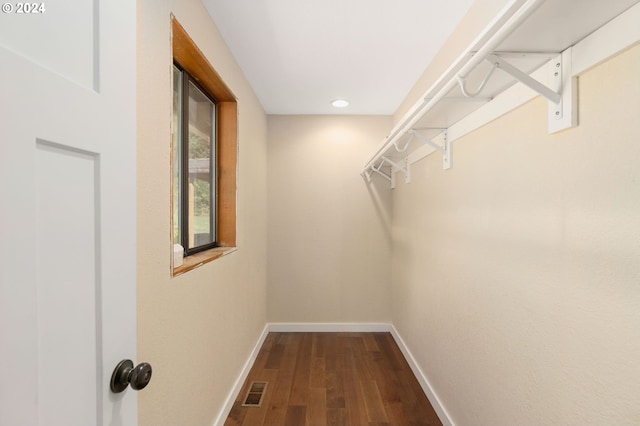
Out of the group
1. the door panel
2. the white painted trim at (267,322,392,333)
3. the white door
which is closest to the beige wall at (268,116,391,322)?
the white painted trim at (267,322,392,333)

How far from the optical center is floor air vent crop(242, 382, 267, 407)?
2.06 metres

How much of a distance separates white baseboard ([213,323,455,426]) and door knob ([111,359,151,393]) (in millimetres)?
1315

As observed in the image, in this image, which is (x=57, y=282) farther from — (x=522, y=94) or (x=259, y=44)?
(x=259, y=44)

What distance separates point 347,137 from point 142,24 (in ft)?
8.01

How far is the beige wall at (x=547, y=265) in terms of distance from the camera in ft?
2.54

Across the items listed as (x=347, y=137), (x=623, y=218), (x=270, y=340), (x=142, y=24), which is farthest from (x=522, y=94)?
(x=270, y=340)

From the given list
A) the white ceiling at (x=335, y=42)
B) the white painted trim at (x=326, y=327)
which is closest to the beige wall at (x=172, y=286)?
the white ceiling at (x=335, y=42)

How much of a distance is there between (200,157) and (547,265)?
1.80 m

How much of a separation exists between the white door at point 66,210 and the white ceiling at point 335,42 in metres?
1.07

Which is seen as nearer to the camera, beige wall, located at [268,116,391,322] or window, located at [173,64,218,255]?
window, located at [173,64,218,255]

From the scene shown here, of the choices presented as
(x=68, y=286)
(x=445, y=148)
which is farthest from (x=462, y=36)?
(x=68, y=286)

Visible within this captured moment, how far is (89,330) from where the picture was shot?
0.58m

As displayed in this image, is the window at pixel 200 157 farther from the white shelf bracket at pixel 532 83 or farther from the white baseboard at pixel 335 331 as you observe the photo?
the white shelf bracket at pixel 532 83

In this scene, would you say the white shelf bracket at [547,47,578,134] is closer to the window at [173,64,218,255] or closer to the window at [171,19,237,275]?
the window at [171,19,237,275]
